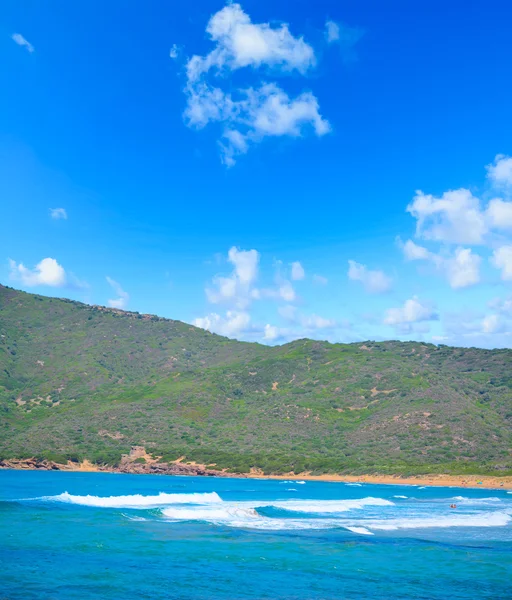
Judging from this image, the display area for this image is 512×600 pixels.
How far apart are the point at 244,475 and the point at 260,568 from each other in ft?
259

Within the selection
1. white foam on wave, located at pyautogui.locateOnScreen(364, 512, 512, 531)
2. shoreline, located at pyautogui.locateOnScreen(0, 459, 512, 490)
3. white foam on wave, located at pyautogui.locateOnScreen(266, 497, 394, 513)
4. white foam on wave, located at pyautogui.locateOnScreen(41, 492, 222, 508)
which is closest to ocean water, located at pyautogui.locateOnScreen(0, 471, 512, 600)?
white foam on wave, located at pyautogui.locateOnScreen(364, 512, 512, 531)

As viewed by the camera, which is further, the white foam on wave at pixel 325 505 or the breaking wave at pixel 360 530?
the white foam on wave at pixel 325 505

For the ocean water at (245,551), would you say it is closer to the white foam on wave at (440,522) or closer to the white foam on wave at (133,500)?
the white foam on wave at (440,522)

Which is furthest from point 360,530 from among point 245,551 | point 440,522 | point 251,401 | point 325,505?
point 251,401

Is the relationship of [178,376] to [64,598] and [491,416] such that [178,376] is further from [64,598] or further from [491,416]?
[64,598]

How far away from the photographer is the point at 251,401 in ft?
447

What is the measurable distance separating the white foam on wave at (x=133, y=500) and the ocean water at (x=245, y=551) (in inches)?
13.7

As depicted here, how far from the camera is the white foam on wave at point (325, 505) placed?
5002 cm

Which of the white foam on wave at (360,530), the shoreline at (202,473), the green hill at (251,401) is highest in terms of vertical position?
the green hill at (251,401)

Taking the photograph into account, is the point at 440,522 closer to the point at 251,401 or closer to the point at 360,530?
the point at 360,530

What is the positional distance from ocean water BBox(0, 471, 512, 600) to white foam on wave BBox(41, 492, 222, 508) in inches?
13.7

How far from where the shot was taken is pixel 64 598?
1852 centimetres

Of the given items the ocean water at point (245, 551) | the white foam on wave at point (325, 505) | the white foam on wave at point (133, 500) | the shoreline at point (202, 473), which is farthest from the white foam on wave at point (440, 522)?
the shoreline at point (202, 473)

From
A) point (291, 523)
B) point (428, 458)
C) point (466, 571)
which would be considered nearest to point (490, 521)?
point (291, 523)
